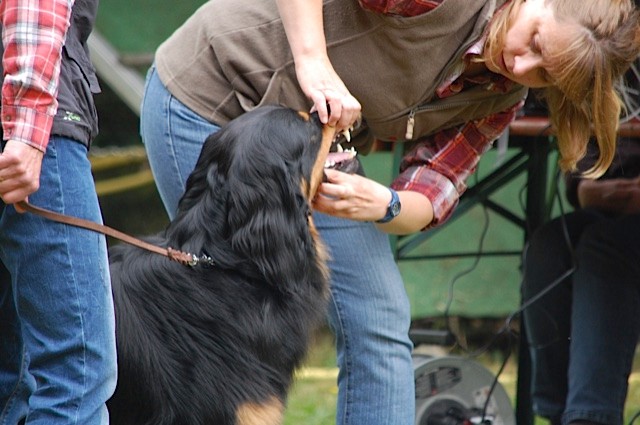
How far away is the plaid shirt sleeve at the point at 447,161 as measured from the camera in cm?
298

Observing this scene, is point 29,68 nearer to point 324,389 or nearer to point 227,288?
point 227,288

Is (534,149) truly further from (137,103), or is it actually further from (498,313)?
(137,103)

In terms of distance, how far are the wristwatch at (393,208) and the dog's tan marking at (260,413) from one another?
569mm

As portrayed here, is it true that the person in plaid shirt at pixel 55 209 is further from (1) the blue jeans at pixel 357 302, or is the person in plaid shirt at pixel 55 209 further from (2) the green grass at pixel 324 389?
(2) the green grass at pixel 324 389

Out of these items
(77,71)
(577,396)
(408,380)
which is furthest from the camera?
(577,396)

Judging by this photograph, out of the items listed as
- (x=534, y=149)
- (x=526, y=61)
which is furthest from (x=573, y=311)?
(x=526, y=61)

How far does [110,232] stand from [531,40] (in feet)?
4.07

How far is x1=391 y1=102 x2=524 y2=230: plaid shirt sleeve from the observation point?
2.98 meters

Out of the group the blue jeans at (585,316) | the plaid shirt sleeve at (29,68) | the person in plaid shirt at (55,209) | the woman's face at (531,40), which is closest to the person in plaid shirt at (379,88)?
the woman's face at (531,40)

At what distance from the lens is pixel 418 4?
2.63 metres

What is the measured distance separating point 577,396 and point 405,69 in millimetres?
1541

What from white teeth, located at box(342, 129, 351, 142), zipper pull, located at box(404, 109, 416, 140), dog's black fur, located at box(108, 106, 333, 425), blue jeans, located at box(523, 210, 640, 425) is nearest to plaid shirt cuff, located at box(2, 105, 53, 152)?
dog's black fur, located at box(108, 106, 333, 425)

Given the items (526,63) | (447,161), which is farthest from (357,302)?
(526,63)

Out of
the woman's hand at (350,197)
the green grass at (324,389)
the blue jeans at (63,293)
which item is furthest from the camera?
the green grass at (324,389)
